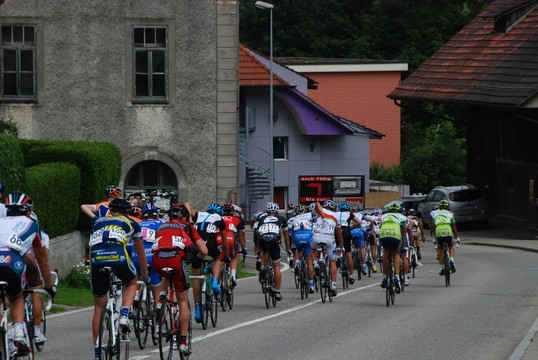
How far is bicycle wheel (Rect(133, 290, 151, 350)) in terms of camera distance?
14.1 meters

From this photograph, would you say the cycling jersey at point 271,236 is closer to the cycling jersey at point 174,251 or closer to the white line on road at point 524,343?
the white line on road at point 524,343

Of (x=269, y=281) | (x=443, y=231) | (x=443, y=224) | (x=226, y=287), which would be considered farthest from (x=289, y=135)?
(x=226, y=287)

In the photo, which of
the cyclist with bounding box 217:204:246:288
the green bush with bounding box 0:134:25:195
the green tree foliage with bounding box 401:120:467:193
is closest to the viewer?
the cyclist with bounding box 217:204:246:288

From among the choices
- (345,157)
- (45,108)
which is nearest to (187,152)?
(45,108)

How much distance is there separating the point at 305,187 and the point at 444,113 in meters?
37.6

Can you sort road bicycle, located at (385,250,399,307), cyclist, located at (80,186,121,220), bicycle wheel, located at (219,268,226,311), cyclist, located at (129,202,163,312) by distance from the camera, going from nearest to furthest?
cyclist, located at (129,202,163,312) → cyclist, located at (80,186,121,220) → bicycle wheel, located at (219,268,226,311) → road bicycle, located at (385,250,399,307)

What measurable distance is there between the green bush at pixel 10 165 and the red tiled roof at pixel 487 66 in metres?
25.8

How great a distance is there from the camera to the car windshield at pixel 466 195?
1944 inches

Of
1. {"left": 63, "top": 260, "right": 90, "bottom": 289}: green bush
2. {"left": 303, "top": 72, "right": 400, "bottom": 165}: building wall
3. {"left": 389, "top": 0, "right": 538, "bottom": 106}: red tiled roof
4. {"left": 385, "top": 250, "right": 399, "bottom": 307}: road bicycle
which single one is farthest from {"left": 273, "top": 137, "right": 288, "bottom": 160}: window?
{"left": 385, "top": 250, "right": 399, "bottom": 307}: road bicycle

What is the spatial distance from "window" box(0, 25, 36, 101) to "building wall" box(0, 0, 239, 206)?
242mm

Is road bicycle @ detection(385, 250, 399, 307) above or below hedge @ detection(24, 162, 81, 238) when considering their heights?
below

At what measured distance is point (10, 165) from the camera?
20.1m

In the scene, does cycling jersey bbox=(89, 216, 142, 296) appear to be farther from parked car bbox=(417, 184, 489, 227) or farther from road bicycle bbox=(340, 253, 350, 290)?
parked car bbox=(417, 184, 489, 227)

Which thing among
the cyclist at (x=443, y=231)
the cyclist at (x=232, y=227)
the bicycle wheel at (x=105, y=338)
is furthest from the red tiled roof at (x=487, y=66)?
the bicycle wheel at (x=105, y=338)
